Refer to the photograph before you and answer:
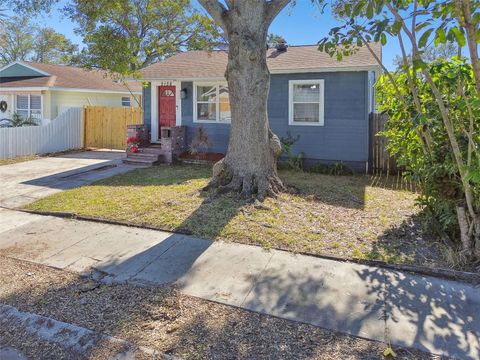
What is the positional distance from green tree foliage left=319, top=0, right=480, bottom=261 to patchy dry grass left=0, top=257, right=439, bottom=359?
225 centimetres

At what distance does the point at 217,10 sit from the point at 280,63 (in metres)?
5.44

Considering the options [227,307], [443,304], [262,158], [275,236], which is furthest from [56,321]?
[262,158]

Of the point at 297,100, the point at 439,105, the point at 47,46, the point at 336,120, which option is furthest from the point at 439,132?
the point at 47,46

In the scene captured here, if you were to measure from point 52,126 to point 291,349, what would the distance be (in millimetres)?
15033

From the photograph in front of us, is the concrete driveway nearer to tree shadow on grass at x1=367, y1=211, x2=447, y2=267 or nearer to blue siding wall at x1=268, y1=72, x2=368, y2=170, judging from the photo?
blue siding wall at x1=268, y1=72, x2=368, y2=170

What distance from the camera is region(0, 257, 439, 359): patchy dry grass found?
3.09 m

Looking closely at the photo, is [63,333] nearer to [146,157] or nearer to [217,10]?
[217,10]

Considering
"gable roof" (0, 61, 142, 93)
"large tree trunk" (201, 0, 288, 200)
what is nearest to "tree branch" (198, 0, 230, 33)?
"large tree trunk" (201, 0, 288, 200)

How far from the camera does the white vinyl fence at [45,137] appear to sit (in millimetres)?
13804

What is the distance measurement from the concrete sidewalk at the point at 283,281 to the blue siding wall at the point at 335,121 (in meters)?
7.21

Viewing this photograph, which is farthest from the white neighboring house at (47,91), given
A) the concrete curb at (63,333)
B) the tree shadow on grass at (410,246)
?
the concrete curb at (63,333)

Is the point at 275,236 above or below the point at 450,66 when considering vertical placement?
below

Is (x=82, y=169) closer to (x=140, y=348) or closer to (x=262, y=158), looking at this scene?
(x=262, y=158)

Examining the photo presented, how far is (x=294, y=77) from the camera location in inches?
468
